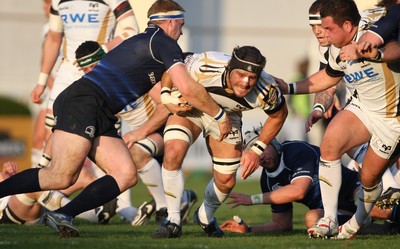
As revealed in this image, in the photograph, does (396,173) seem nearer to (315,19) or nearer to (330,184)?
(315,19)

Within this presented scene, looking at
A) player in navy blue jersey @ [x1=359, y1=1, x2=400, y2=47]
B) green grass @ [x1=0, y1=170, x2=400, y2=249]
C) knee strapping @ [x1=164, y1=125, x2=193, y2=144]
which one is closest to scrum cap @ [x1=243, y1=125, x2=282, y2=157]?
green grass @ [x1=0, y1=170, x2=400, y2=249]

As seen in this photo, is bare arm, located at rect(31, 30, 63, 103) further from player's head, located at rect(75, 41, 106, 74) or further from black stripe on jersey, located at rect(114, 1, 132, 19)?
player's head, located at rect(75, 41, 106, 74)

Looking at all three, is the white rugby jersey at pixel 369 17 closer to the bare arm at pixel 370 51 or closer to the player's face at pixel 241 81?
the bare arm at pixel 370 51

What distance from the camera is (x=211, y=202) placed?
9.95 metres

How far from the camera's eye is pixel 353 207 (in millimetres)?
10766

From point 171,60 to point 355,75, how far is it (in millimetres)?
1682

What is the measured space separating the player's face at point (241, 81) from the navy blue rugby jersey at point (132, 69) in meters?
0.62

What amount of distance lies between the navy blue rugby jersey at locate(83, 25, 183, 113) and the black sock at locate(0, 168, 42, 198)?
2.98 ft

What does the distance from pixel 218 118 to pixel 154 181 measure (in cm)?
291

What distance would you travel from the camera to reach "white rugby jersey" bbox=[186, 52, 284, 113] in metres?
9.20

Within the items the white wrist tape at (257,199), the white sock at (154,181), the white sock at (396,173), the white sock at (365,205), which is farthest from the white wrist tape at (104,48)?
the white sock at (365,205)

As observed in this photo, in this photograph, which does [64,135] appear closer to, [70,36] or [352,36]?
[352,36]

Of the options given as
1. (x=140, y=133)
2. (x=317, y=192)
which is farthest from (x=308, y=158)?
(x=140, y=133)

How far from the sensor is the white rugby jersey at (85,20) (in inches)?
495
